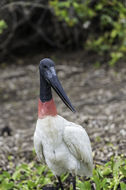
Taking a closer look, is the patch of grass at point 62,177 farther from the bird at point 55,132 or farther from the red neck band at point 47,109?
the red neck band at point 47,109

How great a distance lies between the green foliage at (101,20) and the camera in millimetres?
5805

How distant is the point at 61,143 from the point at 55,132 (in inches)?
4.6

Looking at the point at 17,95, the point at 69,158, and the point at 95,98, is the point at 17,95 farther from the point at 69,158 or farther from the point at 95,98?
the point at 69,158

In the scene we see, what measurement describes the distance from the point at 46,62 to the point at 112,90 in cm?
344

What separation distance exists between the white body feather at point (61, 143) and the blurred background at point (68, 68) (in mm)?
896

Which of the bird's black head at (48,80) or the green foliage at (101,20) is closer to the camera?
the bird's black head at (48,80)

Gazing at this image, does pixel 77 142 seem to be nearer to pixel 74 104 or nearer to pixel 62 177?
pixel 62 177

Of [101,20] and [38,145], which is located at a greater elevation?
[101,20]

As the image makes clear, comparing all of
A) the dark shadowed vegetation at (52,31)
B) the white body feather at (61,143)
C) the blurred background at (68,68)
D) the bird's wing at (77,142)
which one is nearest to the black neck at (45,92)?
the white body feather at (61,143)

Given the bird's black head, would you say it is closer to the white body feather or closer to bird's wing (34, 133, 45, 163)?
the white body feather

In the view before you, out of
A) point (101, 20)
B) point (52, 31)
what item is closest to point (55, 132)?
point (101, 20)

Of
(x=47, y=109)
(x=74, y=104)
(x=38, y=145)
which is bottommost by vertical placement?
(x=38, y=145)

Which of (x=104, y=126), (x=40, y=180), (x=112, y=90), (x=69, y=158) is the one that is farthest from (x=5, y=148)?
(x=112, y=90)

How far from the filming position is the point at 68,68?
7371mm
